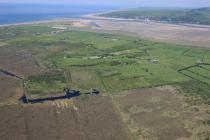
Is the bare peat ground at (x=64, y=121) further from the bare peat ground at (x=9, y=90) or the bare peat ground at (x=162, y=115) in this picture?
the bare peat ground at (x=9, y=90)

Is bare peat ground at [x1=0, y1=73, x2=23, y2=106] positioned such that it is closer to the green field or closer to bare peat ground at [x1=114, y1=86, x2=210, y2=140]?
the green field

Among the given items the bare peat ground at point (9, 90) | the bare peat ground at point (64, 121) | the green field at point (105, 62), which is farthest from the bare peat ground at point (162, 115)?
the bare peat ground at point (9, 90)

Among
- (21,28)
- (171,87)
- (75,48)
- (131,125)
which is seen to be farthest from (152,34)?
(131,125)

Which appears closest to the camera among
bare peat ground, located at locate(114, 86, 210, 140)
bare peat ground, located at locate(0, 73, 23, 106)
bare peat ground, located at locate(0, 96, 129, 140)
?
bare peat ground, located at locate(0, 96, 129, 140)

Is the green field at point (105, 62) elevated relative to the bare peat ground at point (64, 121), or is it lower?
elevated

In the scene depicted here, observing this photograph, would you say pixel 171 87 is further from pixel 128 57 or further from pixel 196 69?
pixel 128 57

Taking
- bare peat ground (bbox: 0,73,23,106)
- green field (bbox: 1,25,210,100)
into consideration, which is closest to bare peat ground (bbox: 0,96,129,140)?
bare peat ground (bbox: 0,73,23,106)

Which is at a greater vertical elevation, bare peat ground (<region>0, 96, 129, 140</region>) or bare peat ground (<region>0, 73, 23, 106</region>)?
bare peat ground (<region>0, 73, 23, 106</region>)
